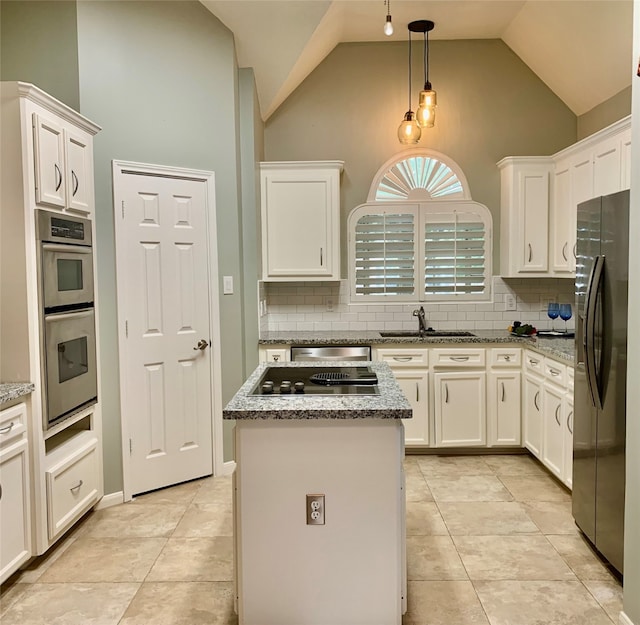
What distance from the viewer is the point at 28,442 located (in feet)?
8.54

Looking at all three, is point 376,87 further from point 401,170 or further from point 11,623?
point 11,623

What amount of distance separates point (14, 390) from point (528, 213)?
3.78m

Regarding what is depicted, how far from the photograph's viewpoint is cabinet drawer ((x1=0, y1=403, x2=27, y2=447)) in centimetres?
241

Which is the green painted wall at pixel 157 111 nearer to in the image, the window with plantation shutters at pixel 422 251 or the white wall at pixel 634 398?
the window with plantation shutters at pixel 422 251

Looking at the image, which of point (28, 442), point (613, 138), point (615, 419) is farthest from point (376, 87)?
point (28, 442)

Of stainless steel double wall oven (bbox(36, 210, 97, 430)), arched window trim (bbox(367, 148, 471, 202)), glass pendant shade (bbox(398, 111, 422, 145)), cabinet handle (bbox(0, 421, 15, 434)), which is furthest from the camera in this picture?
arched window trim (bbox(367, 148, 471, 202))

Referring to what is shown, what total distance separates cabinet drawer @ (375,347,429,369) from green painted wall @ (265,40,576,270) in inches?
50.4

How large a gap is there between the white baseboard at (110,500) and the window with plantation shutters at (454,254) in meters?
2.86

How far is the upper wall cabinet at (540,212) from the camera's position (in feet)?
13.5

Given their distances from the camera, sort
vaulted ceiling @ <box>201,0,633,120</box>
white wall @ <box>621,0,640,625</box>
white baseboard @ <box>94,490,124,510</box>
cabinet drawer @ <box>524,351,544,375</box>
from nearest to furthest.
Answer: white wall @ <box>621,0,640,625</box>
white baseboard @ <box>94,490,124,510</box>
vaulted ceiling @ <box>201,0,633,120</box>
cabinet drawer @ <box>524,351,544,375</box>

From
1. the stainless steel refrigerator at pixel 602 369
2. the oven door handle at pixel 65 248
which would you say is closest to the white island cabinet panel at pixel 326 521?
the stainless steel refrigerator at pixel 602 369

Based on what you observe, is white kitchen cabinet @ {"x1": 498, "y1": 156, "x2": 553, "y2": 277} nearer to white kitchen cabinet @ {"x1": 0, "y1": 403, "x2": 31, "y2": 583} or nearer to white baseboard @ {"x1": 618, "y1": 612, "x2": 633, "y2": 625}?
white baseboard @ {"x1": 618, "y1": 612, "x2": 633, "y2": 625}

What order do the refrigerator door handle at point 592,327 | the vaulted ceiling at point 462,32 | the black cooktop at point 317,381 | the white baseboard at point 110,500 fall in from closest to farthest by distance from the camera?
the black cooktop at point 317,381
the refrigerator door handle at point 592,327
the white baseboard at point 110,500
the vaulted ceiling at point 462,32

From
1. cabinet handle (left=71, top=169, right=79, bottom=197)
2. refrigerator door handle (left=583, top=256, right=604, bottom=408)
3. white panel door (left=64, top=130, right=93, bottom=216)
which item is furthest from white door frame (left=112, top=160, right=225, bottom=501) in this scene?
refrigerator door handle (left=583, top=256, right=604, bottom=408)
